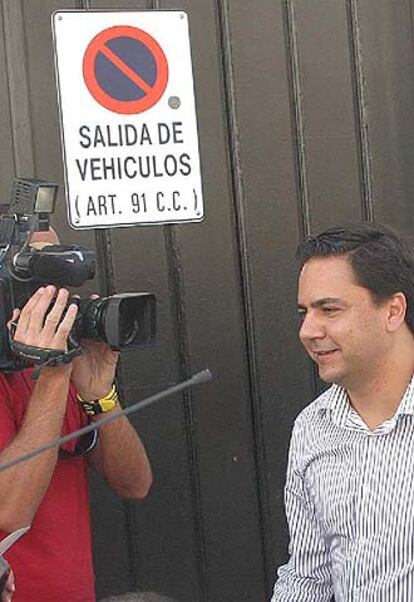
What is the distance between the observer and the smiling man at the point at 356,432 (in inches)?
99.0

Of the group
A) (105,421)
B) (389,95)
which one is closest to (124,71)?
(389,95)

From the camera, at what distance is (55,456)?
2.57 meters

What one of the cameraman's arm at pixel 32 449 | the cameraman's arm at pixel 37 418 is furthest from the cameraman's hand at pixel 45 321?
the cameraman's arm at pixel 32 449

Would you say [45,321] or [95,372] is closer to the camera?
[45,321]

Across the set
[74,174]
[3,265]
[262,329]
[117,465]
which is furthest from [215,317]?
[3,265]

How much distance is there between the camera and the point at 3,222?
2.65 m

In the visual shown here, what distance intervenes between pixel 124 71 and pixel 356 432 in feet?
4.63

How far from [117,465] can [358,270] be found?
28.2 inches

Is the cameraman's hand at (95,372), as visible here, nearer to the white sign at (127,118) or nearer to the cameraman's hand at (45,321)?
the cameraman's hand at (45,321)

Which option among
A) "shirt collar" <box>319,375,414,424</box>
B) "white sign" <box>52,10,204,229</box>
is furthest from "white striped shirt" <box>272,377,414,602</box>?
"white sign" <box>52,10,204,229</box>

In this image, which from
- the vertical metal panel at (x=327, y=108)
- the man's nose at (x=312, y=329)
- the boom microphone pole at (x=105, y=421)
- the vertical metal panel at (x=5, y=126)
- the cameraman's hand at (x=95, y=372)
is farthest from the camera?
the vertical metal panel at (x=327, y=108)

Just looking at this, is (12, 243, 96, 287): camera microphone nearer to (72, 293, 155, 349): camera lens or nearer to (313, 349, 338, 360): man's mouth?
(72, 293, 155, 349): camera lens

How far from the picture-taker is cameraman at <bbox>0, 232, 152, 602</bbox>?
8.32 feet

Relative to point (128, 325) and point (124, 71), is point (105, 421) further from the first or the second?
point (124, 71)
